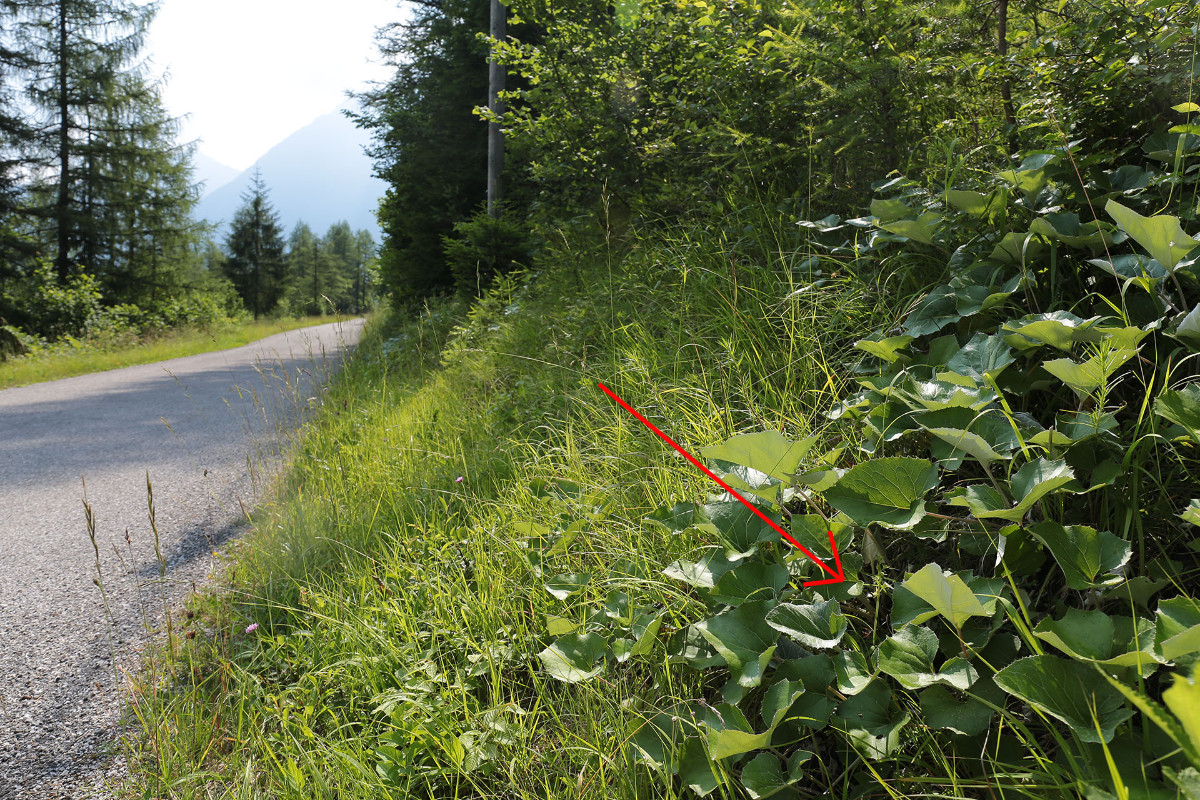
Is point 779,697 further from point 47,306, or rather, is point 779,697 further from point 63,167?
point 63,167

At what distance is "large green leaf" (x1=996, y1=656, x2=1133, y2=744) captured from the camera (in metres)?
0.81

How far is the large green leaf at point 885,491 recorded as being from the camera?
44.8 inches

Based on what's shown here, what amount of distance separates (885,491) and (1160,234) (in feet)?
2.53

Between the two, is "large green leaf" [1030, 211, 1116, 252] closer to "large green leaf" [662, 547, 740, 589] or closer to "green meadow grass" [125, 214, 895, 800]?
"green meadow grass" [125, 214, 895, 800]

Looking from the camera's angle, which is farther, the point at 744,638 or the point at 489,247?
the point at 489,247

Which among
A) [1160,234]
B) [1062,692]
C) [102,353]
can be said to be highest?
[1160,234]

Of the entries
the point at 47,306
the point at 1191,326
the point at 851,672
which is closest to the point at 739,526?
the point at 851,672

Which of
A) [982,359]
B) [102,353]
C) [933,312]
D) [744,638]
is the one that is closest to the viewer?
[744,638]

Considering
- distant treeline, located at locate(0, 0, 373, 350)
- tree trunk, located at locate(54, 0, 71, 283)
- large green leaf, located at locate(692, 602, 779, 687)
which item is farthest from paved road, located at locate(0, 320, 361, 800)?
tree trunk, located at locate(54, 0, 71, 283)

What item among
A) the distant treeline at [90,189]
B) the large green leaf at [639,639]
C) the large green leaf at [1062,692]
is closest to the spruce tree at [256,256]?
the distant treeline at [90,189]

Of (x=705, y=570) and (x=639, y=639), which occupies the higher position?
(x=705, y=570)

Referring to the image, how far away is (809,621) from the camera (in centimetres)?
107

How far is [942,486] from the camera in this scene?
4.94ft

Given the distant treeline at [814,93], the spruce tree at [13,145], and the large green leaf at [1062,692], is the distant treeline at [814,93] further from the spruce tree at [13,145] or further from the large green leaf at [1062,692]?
the spruce tree at [13,145]
